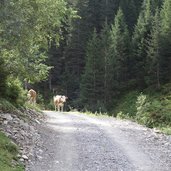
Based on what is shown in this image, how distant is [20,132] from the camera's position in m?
17.2

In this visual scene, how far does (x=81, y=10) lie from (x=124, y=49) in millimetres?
22544

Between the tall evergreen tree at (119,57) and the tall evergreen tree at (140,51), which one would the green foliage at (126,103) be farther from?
the tall evergreen tree at (140,51)

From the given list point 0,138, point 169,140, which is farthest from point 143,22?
point 0,138

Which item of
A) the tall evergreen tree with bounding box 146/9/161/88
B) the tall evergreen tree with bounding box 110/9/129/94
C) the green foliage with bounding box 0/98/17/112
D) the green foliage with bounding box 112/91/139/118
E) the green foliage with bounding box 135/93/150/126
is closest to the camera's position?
the green foliage with bounding box 0/98/17/112

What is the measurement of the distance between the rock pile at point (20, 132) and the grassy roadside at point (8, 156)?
0.92ft

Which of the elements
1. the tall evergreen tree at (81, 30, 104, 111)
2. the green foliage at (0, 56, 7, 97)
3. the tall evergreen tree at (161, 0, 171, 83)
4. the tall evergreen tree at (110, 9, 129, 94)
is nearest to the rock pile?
the green foliage at (0, 56, 7, 97)

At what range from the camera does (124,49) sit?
7481 cm

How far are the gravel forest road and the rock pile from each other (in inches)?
9.9

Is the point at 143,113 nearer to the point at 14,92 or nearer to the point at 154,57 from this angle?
the point at 14,92

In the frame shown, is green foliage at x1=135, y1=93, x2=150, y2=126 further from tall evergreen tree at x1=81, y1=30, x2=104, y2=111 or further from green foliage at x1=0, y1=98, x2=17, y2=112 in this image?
tall evergreen tree at x1=81, y1=30, x2=104, y2=111

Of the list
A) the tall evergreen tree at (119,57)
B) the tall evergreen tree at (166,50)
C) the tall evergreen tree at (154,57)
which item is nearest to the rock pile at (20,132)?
the tall evergreen tree at (154,57)

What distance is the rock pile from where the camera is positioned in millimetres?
14900

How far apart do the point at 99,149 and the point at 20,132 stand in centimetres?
309

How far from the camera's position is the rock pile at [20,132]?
14900 millimetres
